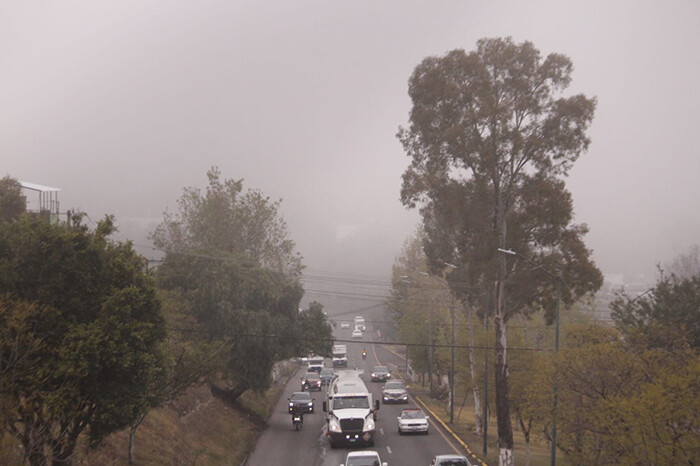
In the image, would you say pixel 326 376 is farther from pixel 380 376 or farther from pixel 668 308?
pixel 668 308

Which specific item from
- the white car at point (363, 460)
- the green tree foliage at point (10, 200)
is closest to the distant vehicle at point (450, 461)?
the white car at point (363, 460)

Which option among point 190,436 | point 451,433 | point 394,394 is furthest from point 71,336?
point 394,394

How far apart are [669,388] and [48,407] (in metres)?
16.5

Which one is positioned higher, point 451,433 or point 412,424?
point 412,424

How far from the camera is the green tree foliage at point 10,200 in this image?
123 ft

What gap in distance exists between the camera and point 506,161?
36.1 meters

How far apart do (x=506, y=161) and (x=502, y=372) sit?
33.8 ft

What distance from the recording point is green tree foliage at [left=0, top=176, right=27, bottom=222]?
37.4 m

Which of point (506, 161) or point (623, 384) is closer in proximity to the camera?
point (623, 384)

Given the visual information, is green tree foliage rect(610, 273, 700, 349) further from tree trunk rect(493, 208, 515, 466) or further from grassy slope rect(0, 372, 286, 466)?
grassy slope rect(0, 372, 286, 466)

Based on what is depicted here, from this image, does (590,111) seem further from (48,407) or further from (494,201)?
(48,407)

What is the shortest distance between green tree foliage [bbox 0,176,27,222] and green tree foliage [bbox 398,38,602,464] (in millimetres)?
21863

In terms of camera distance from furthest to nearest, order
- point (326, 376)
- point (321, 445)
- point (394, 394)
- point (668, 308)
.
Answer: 1. point (326, 376)
2. point (394, 394)
3. point (668, 308)
4. point (321, 445)

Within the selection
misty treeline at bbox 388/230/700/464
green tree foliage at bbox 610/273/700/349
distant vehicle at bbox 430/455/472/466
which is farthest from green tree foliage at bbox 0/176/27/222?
green tree foliage at bbox 610/273/700/349
